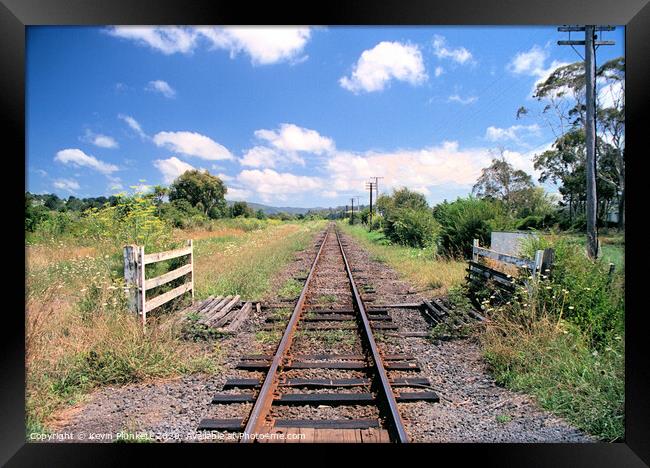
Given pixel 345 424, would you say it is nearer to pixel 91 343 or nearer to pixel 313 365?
pixel 313 365

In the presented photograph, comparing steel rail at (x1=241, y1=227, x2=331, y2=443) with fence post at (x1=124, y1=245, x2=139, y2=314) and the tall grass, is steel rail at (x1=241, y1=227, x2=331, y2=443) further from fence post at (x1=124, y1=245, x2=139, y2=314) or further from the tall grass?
the tall grass

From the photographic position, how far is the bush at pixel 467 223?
9.88 metres

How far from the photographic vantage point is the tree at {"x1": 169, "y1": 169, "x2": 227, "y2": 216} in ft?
19.4

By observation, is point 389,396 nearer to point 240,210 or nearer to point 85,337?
point 85,337

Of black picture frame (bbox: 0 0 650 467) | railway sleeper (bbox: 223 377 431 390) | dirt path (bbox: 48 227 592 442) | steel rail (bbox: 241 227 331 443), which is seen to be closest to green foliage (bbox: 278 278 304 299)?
steel rail (bbox: 241 227 331 443)

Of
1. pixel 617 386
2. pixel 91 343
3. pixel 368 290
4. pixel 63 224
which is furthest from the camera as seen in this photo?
pixel 368 290

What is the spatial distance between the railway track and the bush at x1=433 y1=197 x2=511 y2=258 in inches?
229

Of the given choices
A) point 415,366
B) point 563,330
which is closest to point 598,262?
point 563,330

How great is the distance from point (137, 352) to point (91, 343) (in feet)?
1.54

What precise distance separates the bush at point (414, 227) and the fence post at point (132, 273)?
33.8 feet

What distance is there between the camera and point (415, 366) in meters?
3.93

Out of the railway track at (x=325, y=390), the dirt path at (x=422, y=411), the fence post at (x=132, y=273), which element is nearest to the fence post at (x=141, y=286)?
the fence post at (x=132, y=273)

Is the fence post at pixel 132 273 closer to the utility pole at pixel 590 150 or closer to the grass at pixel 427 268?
the grass at pixel 427 268
